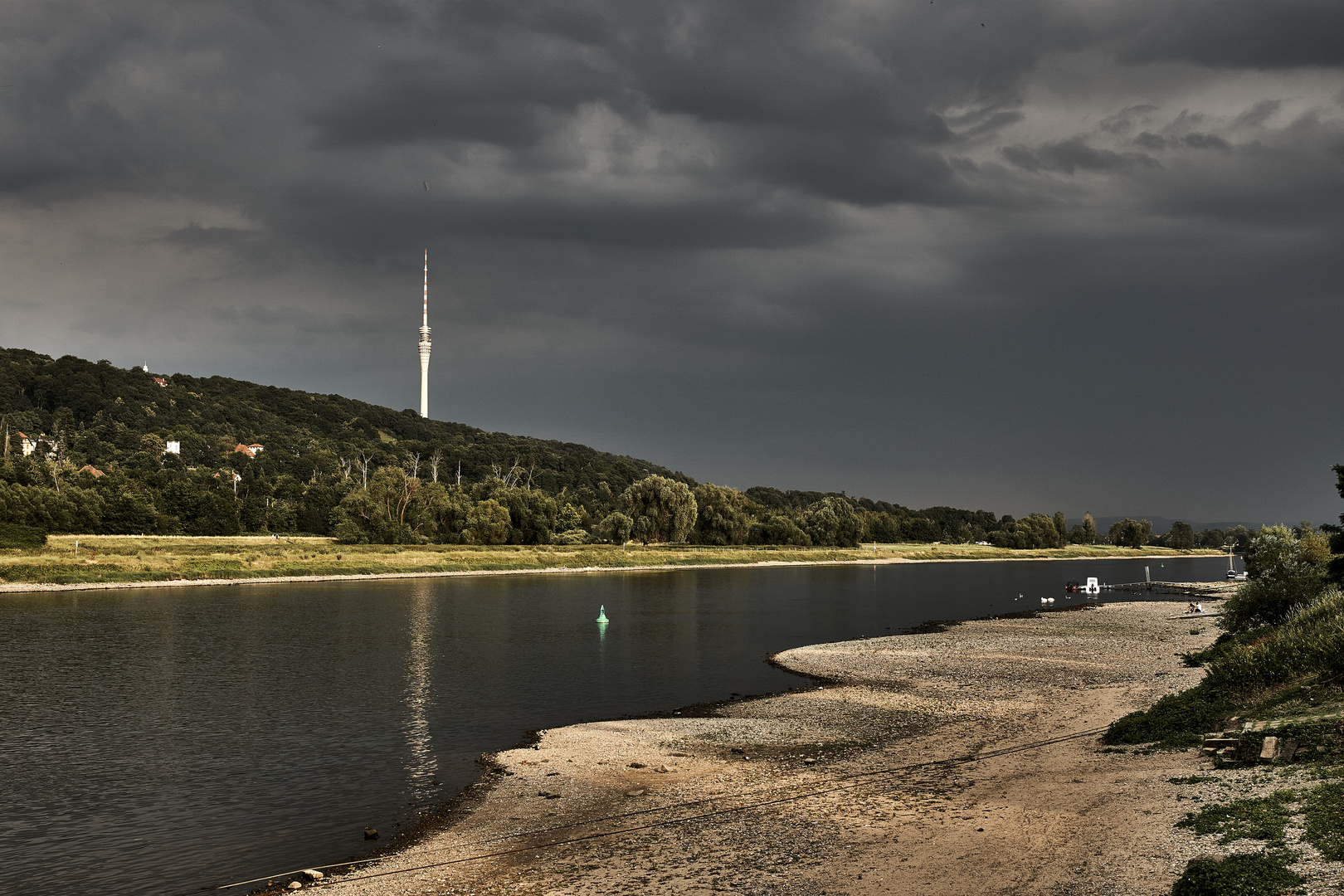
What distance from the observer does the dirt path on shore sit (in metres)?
17.7

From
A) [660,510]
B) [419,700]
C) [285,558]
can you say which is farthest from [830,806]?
[660,510]

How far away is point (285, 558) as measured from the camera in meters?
121

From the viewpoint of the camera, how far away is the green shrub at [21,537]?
355 ft

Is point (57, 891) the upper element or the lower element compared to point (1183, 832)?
lower

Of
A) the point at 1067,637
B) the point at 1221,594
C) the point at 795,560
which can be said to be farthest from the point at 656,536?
the point at 1067,637

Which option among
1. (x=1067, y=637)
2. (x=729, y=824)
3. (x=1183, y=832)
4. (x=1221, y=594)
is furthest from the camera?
(x=1221, y=594)

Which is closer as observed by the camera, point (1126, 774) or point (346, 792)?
point (1126, 774)

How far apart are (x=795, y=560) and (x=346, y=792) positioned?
155 meters

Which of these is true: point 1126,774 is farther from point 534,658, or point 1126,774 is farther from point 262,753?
point 534,658

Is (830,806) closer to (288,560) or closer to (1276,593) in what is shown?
(1276,593)

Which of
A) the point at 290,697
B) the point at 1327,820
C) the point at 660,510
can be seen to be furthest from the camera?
the point at 660,510

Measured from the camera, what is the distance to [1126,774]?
2362 cm

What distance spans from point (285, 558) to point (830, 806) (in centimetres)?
11382

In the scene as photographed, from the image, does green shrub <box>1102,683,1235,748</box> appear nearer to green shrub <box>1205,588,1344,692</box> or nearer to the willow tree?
green shrub <box>1205,588,1344,692</box>
